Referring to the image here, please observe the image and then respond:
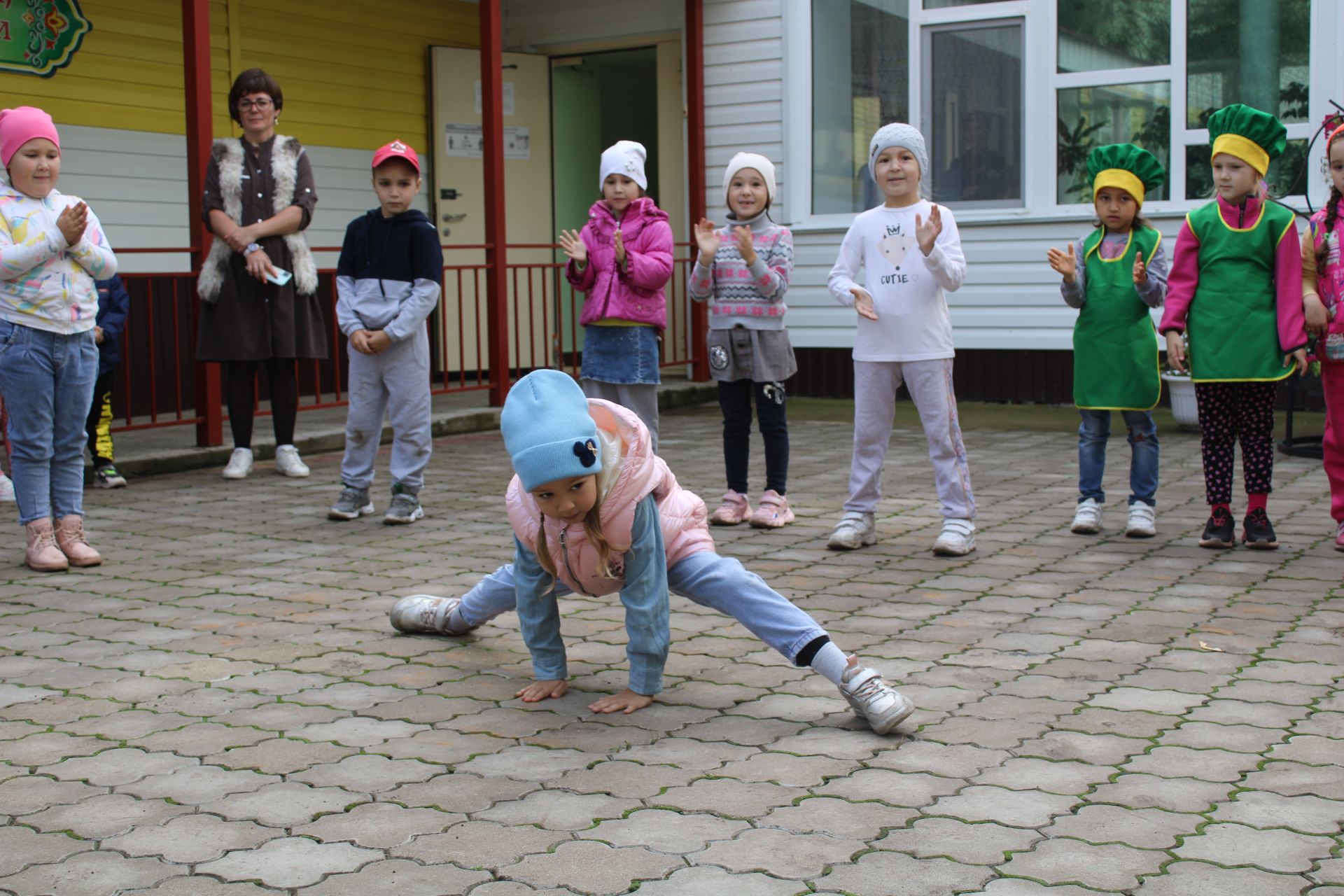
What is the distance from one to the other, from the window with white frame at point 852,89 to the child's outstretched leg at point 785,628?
26.9 ft

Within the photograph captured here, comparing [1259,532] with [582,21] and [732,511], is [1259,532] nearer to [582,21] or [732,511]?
[732,511]

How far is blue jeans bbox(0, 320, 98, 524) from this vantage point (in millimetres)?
5496

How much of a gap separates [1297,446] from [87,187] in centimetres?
774

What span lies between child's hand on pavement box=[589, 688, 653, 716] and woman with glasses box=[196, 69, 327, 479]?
4739mm

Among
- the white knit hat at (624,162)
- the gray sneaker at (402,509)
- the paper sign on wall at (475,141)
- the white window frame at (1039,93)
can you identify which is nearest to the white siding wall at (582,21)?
the paper sign on wall at (475,141)

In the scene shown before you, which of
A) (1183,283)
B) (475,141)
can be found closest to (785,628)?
(1183,283)

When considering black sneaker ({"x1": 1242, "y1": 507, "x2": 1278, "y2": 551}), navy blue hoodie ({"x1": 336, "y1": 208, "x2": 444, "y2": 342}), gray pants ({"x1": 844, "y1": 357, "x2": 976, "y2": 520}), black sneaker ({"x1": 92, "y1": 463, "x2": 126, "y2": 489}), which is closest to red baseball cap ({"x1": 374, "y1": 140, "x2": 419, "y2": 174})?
navy blue hoodie ({"x1": 336, "y1": 208, "x2": 444, "y2": 342})

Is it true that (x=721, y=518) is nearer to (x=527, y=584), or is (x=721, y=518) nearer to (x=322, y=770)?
(x=527, y=584)

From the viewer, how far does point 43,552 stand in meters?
5.64

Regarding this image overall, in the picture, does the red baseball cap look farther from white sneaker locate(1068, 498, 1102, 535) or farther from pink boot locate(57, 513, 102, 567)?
white sneaker locate(1068, 498, 1102, 535)

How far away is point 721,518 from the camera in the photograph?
6562 mm

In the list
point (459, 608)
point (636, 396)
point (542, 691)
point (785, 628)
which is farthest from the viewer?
point (636, 396)

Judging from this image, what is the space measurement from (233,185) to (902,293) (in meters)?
3.96

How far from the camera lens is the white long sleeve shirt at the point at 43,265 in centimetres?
542
